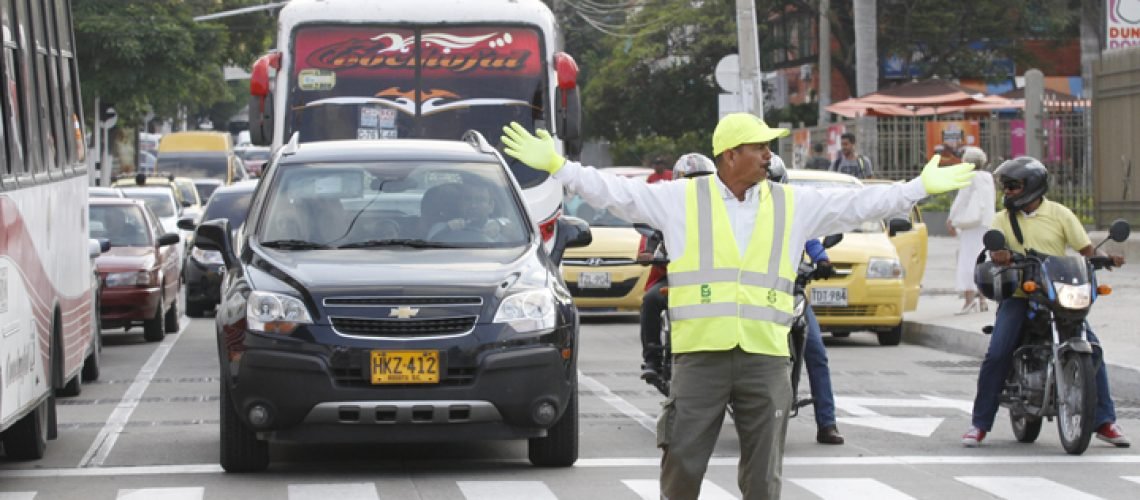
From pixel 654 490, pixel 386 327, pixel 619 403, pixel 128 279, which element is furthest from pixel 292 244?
pixel 128 279

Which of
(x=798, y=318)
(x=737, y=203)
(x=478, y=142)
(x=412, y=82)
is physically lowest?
(x=798, y=318)

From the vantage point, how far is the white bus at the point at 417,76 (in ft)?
56.2

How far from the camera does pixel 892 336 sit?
18969 millimetres

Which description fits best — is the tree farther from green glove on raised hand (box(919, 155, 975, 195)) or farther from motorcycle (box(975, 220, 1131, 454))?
green glove on raised hand (box(919, 155, 975, 195))

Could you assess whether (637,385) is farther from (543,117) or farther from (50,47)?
(50,47)

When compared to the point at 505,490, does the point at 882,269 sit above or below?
above

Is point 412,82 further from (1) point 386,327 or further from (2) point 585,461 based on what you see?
(1) point 386,327

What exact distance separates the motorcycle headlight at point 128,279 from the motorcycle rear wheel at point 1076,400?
980 cm

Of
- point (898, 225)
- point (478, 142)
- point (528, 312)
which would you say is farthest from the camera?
point (898, 225)

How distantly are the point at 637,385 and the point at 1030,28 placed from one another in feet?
131

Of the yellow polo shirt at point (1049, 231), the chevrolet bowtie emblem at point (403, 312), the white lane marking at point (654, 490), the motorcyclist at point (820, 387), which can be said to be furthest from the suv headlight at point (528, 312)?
the yellow polo shirt at point (1049, 231)

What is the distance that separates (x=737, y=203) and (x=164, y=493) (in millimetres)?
3631

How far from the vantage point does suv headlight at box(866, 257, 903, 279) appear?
18484 mm

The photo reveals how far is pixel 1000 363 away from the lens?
11.5m
